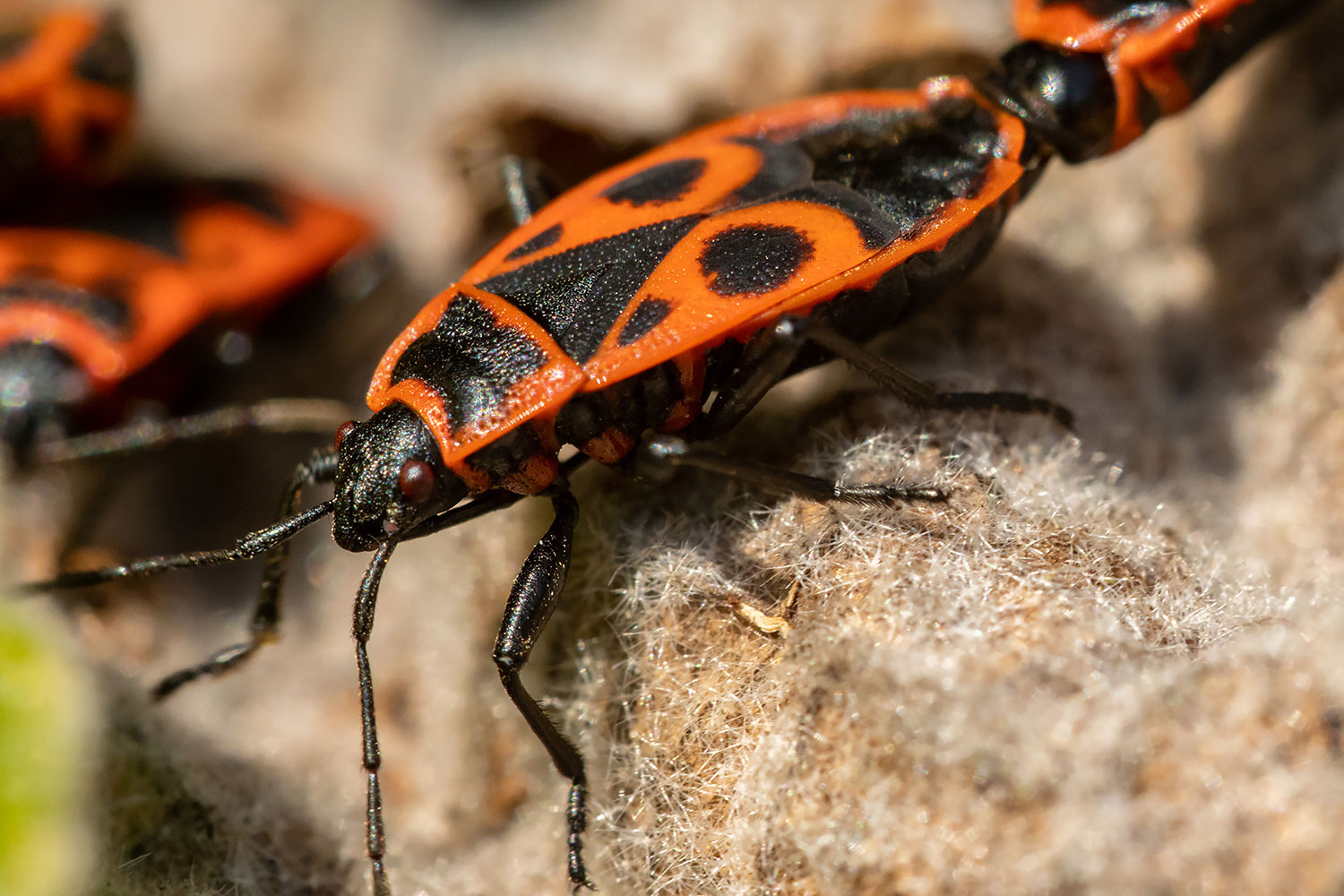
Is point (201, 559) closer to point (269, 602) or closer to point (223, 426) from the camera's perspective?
point (269, 602)

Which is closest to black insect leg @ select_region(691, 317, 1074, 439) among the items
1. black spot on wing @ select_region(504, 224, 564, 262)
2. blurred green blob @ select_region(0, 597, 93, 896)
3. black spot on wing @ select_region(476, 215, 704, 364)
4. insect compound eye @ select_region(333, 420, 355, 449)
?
black spot on wing @ select_region(476, 215, 704, 364)

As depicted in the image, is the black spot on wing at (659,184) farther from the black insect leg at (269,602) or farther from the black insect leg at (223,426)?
the black insect leg at (223,426)

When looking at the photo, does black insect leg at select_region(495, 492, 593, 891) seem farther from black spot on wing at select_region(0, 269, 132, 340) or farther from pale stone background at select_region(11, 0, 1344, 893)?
black spot on wing at select_region(0, 269, 132, 340)

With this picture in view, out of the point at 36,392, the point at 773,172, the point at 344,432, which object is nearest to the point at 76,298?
the point at 36,392

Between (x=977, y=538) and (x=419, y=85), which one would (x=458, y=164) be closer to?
(x=419, y=85)

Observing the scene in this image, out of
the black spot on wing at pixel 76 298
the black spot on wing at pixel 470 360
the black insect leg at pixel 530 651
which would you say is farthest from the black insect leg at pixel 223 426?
the black insect leg at pixel 530 651

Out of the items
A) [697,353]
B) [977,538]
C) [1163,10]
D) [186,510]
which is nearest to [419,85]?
[186,510]

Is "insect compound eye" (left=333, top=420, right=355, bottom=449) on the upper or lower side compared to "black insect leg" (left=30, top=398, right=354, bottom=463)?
upper
